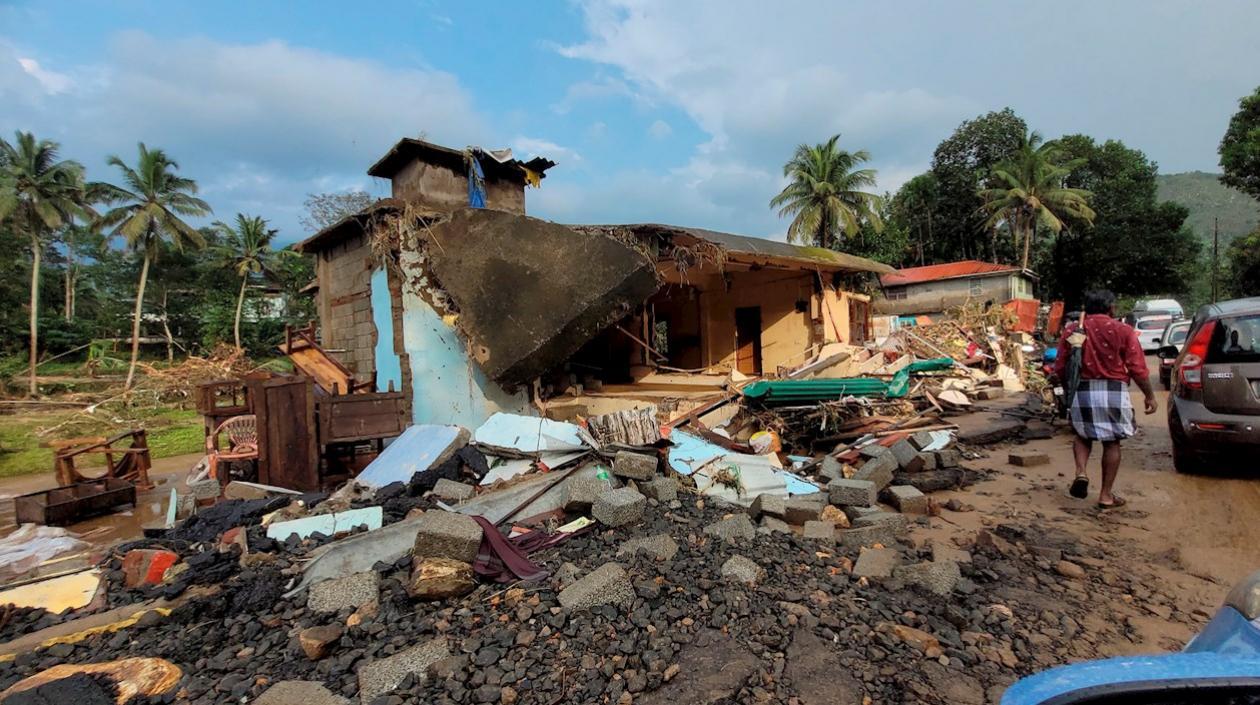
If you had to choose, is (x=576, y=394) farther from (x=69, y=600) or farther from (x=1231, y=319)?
(x=1231, y=319)

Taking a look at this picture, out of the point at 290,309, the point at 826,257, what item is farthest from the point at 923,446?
the point at 290,309

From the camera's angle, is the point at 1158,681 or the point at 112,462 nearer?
the point at 1158,681

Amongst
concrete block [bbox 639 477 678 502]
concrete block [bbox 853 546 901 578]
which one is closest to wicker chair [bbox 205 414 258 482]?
concrete block [bbox 639 477 678 502]

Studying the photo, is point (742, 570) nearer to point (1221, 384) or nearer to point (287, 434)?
point (1221, 384)

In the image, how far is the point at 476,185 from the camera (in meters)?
11.4

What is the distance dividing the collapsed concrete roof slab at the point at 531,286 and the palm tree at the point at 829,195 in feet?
71.3

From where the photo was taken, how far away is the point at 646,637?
310cm

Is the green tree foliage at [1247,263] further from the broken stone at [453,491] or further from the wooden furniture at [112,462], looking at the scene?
the wooden furniture at [112,462]

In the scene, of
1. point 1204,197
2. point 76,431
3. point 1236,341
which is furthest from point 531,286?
point 1204,197

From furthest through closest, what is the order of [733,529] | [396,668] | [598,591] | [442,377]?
1. [442,377]
2. [733,529]
3. [598,591]
4. [396,668]

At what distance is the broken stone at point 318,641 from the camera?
10.3 ft

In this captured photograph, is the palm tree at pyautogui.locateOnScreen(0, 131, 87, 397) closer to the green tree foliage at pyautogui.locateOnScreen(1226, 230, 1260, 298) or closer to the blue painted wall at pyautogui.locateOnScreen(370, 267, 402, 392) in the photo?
the blue painted wall at pyautogui.locateOnScreen(370, 267, 402, 392)

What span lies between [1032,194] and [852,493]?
107 feet

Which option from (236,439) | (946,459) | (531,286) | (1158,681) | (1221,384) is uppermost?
(531,286)
